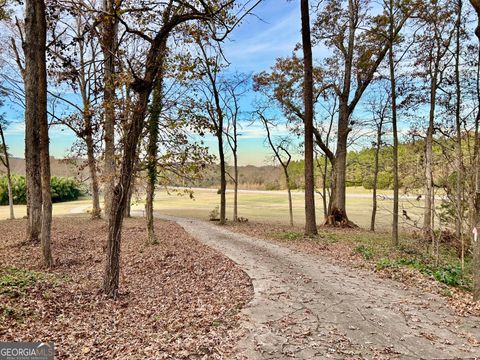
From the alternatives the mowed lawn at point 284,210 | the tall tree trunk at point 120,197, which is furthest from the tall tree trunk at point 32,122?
the tall tree trunk at point 120,197

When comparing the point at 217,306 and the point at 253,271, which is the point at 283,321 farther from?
the point at 253,271

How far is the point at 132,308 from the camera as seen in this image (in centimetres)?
504

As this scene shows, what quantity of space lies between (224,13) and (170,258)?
6182 millimetres

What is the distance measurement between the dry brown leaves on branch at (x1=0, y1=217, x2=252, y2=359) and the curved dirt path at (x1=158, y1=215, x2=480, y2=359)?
38 centimetres

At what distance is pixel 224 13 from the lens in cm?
568

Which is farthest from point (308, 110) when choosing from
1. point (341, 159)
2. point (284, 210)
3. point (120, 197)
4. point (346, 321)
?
point (284, 210)

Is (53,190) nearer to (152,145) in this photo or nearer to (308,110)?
(152,145)

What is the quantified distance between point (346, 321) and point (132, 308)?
3257 mm

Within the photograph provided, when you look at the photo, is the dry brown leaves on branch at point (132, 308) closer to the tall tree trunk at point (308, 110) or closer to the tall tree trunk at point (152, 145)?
the tall tree trunk at point (152, 145)

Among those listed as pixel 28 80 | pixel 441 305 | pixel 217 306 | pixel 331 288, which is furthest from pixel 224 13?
pixel 28 80

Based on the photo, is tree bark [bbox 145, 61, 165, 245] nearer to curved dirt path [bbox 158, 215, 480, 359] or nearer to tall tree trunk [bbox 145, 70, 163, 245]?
tall tree trunk [bbox 145, 70, 163, 245]

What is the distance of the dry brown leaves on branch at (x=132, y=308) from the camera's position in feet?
11.9

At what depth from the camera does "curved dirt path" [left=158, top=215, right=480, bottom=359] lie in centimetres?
363

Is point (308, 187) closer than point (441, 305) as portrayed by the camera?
No
